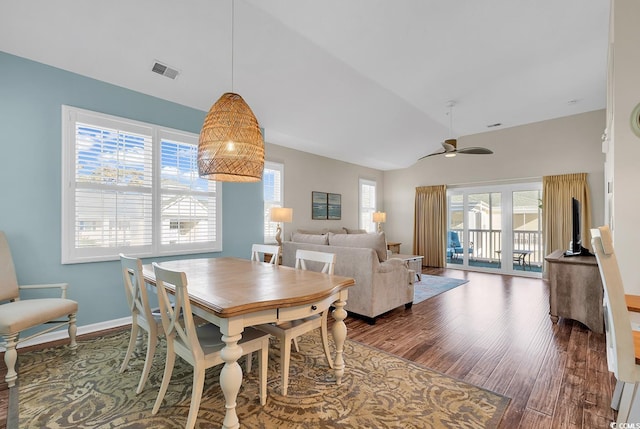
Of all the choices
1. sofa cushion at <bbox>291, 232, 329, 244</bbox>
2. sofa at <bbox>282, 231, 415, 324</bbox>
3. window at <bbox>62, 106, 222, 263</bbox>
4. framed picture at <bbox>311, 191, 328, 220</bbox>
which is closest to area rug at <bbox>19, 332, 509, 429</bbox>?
sofa at <bbox>282, 231, 415, 324</bbox>

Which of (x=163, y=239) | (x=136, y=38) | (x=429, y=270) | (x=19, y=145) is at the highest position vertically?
(x=136, y=38)

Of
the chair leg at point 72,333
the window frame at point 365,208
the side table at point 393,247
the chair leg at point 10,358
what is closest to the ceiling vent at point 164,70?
the chair leg at point 72,333

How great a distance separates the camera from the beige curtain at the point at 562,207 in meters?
5.36

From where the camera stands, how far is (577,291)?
3.25m

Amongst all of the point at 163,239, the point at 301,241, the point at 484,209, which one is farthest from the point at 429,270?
the point at 163,239

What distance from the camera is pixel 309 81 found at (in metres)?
3.95

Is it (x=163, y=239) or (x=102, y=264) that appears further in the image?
(x=163, y=239)

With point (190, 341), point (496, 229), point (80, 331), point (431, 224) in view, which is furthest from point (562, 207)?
point (80, 331)

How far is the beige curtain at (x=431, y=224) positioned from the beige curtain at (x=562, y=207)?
1.99 metres

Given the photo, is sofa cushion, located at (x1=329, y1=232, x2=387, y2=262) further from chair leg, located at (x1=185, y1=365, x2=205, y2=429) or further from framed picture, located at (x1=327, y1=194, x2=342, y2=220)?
framed picture, located at (x1=327, y1=194, x2=342, y2=220)

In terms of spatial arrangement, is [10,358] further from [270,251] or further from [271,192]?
[271,192]

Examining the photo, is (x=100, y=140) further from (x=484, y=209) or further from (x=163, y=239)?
(x=484, y=209)

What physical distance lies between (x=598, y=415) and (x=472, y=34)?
11.4 ft

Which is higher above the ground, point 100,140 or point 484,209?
point 100,140
